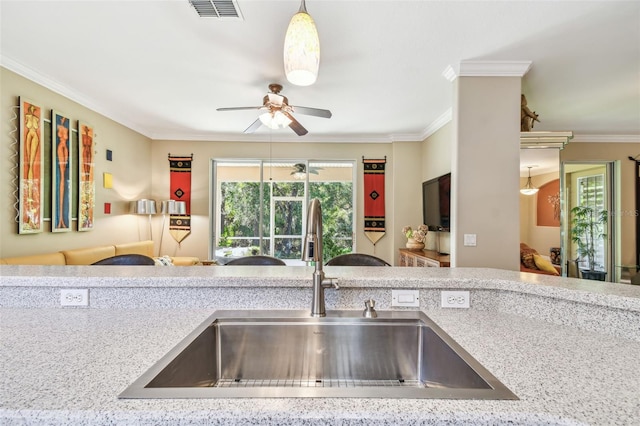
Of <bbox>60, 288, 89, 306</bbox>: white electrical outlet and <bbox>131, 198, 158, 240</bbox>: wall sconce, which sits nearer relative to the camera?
<bbox>60, 288, 89, 306</bbox>: white electrical outlet

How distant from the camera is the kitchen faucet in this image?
1.01 m

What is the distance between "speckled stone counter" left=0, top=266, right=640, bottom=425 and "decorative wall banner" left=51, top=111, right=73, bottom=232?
237cm

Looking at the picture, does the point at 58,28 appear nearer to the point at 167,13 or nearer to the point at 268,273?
the point at 167,13

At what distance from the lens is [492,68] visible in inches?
104

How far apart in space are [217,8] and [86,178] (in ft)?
9.27

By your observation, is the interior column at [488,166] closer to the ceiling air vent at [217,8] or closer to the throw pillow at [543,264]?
the throw pillow at [543,264]

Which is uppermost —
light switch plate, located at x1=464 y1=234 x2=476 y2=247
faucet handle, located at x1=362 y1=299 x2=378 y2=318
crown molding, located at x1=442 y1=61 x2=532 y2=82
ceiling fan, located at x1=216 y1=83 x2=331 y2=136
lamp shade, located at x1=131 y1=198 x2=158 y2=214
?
crown molding, located at x1=442 y1=61 x2=532 y2=82

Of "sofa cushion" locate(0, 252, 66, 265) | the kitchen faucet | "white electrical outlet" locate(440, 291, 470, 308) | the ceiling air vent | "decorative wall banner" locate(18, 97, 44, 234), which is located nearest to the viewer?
the kitchen faucet

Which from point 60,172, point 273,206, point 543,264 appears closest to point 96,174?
point 60,172


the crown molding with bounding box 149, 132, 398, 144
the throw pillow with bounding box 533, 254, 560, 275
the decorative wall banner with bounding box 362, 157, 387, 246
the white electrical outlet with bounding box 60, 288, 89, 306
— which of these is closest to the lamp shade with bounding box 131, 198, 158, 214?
the crown molding with bounding box 149, 132, 398, 144

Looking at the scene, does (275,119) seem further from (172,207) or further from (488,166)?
(172,207)

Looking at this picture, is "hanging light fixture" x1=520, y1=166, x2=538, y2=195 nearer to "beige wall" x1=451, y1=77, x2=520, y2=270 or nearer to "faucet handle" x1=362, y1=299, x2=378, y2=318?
"beige wall" x1=451, y1=77, x2=520, y2=270

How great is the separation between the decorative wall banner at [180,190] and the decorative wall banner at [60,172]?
1896 millimetres

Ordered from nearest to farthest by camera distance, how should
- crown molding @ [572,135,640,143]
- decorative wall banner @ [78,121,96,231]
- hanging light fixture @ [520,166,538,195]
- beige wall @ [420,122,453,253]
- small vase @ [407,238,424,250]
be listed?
1. hanging light fixture @ [520,166,538,195]
2. decorative wall banner @ [78,121,96,231]
3. beige wall @ [420,122,453,253]
4. small vase @ [407,238,424,250]
5. crown molding @ [572,135,640,143]
